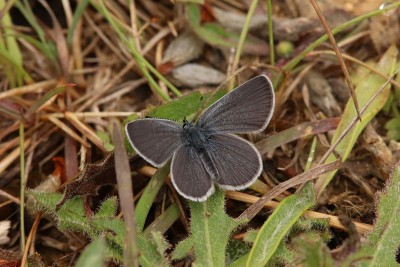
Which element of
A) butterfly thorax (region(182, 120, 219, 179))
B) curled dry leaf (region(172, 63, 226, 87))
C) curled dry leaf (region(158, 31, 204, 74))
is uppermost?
curled dry leaf (region(158, 31, 204, 74))

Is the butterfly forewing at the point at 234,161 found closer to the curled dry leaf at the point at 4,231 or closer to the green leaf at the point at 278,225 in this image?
the green leaf at the point at 278,225

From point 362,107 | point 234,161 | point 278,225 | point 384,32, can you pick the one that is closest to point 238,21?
point 384,32

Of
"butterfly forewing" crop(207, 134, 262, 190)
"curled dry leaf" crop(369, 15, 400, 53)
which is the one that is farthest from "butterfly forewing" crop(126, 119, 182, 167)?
"curled dry leaf" crop(369, 15, 400, 53)

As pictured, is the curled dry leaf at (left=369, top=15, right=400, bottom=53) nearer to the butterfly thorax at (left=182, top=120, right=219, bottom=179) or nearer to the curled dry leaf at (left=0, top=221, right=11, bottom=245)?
the butterfly thorax at (left=182, top=120, right=219, bottom=179)

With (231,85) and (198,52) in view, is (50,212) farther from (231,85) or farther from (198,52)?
(198,52)

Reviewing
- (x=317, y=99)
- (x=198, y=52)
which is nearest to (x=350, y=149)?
(x=317, y=99)

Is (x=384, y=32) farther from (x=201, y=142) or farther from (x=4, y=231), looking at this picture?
(x=4, y=231)
